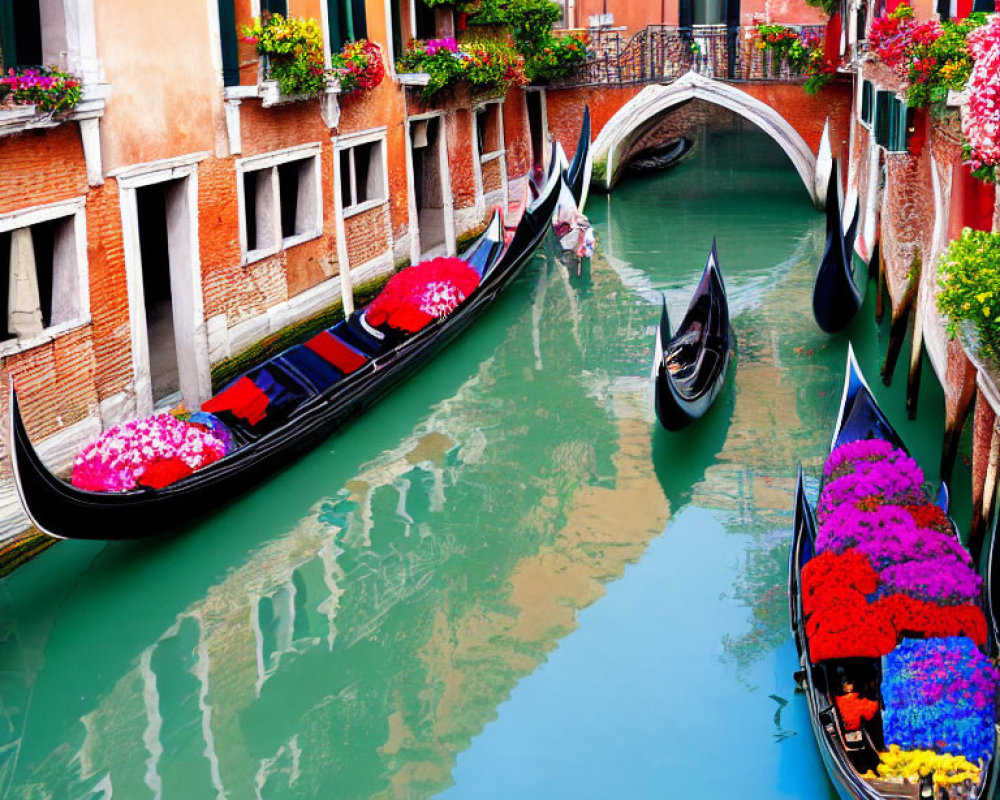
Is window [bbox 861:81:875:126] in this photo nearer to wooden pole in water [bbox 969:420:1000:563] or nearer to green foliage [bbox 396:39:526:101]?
green foliage [bbox 396:39:526:101]

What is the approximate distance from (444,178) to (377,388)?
159 inches

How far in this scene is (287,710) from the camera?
4055mm

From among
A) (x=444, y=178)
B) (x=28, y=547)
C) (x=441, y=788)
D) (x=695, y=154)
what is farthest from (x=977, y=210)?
(x=695, y=154)

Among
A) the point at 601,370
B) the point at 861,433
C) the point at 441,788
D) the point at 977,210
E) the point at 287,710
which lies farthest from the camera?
the point at 601,370

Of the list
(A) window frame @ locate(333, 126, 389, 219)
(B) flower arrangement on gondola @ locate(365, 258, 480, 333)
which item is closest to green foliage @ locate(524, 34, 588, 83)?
(A) window frame @ locate(333, 126, 389, 219)

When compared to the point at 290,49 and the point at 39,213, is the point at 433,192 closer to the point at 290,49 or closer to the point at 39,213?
the point at 290,49

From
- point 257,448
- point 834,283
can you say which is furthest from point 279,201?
point 834,283

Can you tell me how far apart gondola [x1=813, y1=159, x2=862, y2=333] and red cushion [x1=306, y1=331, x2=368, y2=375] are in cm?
272

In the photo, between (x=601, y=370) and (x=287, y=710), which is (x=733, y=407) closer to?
(x=601, y=370)

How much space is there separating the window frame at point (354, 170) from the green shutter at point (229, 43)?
141cm

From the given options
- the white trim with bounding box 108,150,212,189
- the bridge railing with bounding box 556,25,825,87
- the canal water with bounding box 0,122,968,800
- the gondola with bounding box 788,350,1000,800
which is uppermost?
the bridge railing with bounding box 556,25,825,87

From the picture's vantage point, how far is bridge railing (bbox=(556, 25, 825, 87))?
12492 millimetres

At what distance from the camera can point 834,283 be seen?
7492 mm

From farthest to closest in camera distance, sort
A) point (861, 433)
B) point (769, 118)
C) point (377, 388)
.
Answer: point (769, 118) → point (377, 388) → point (861, 433)
